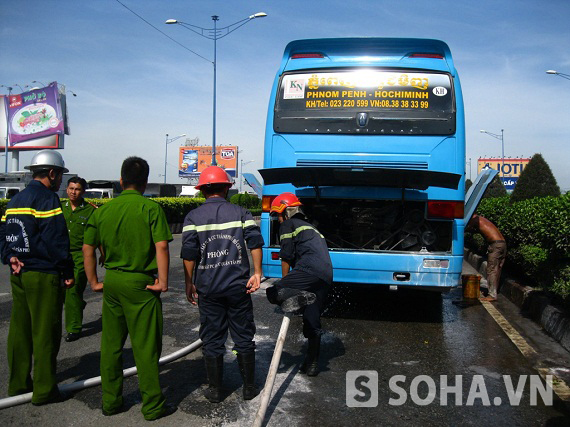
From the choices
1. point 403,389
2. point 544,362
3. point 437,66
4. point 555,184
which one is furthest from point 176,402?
point 555,184

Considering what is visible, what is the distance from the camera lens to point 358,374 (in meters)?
5.12

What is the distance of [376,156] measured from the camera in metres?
Answer: 7.30

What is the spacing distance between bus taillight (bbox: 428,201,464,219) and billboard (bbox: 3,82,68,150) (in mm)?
40689

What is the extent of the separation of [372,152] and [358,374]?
3.18 m

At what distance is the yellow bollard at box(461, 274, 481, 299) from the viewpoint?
935 centimetres

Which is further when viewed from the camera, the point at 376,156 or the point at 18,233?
the point at 376,156

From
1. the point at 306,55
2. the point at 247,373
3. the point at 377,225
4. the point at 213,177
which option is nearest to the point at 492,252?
the point at 377,225

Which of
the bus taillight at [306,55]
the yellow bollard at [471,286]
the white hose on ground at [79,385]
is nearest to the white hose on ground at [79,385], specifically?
the white hose on ground at [79,385]

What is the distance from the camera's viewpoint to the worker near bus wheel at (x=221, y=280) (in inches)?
172

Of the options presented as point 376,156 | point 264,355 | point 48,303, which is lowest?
point 264,355

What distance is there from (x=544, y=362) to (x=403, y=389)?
181cm

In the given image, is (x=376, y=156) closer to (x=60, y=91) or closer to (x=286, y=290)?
(x=286, y=290)

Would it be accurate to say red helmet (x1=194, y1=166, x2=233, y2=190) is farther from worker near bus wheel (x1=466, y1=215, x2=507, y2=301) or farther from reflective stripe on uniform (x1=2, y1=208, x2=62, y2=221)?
worker near bus wheel (x1=466, y1=215, x2=507, y2=301)

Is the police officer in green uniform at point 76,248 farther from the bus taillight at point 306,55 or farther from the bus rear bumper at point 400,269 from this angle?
the bus taillight at point 306,55
